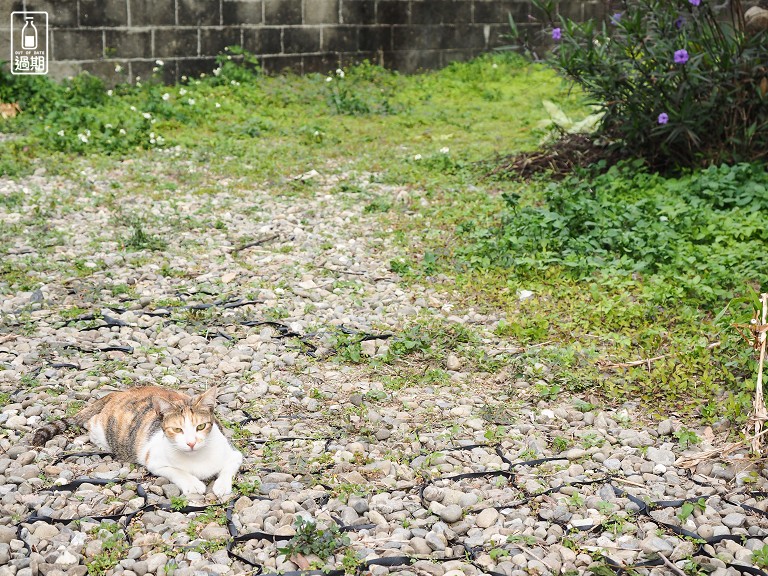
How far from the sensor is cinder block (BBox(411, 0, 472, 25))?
11945 millimetres

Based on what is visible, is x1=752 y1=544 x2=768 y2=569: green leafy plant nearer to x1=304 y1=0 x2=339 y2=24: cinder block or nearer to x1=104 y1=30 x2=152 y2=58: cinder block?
x1=104 y1=30 x2=152 y2=58: cinder block

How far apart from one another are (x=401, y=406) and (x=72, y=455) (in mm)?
1343

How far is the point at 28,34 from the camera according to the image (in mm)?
9398

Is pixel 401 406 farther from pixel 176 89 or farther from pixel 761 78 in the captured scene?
pixel 176 89

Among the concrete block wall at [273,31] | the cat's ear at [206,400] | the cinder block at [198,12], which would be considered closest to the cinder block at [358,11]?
the concrete block wall at [273,31]

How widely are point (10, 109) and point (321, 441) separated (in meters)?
7.07

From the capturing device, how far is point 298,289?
5254mm

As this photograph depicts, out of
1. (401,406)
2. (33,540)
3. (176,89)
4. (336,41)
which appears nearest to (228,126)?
(176,89)

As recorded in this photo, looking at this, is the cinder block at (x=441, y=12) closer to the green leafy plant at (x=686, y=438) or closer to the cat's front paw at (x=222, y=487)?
the green leafy plant at (x=686, y=438)

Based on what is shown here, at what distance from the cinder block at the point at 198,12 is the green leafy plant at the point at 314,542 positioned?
28.3 ft

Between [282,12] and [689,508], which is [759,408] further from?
[282,12]

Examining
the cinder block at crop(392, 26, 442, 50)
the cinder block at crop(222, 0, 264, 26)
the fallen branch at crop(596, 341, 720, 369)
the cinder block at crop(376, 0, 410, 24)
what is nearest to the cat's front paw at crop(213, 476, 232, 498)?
the fallen branch at crop(596, 341, 720, 369)

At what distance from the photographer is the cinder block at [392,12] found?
11.7m

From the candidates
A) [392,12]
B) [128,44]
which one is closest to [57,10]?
[128,44]
